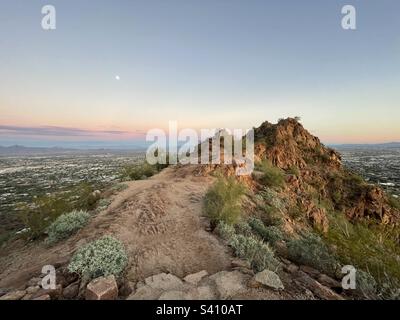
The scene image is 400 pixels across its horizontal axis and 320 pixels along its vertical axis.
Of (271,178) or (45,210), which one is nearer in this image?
(45,210)

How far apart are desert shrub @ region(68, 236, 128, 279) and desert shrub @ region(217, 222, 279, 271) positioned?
3.01 meters

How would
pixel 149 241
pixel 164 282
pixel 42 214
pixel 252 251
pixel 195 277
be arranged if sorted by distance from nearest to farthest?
pixel 164 282, pixel 195 277, pixel 252 251, pixel 149 241, pixel 42 214

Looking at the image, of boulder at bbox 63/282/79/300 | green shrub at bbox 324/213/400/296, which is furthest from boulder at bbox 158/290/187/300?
green shrub at bbox 324/213/400/296

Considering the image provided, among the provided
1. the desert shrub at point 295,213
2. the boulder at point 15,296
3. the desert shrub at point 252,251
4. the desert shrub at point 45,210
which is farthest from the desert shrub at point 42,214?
the desert shrub at point 295,213

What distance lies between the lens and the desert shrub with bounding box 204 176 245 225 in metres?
9.15

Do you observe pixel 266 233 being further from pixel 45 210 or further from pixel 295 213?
pixel 45 210

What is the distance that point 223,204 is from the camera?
9688 mm

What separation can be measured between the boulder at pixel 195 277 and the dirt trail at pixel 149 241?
0.35m

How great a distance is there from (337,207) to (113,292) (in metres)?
24.2

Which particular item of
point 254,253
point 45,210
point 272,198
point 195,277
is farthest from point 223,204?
point 45,210

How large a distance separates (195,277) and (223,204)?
13.4 ft

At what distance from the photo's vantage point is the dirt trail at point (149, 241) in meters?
6.65

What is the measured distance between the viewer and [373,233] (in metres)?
21.7
